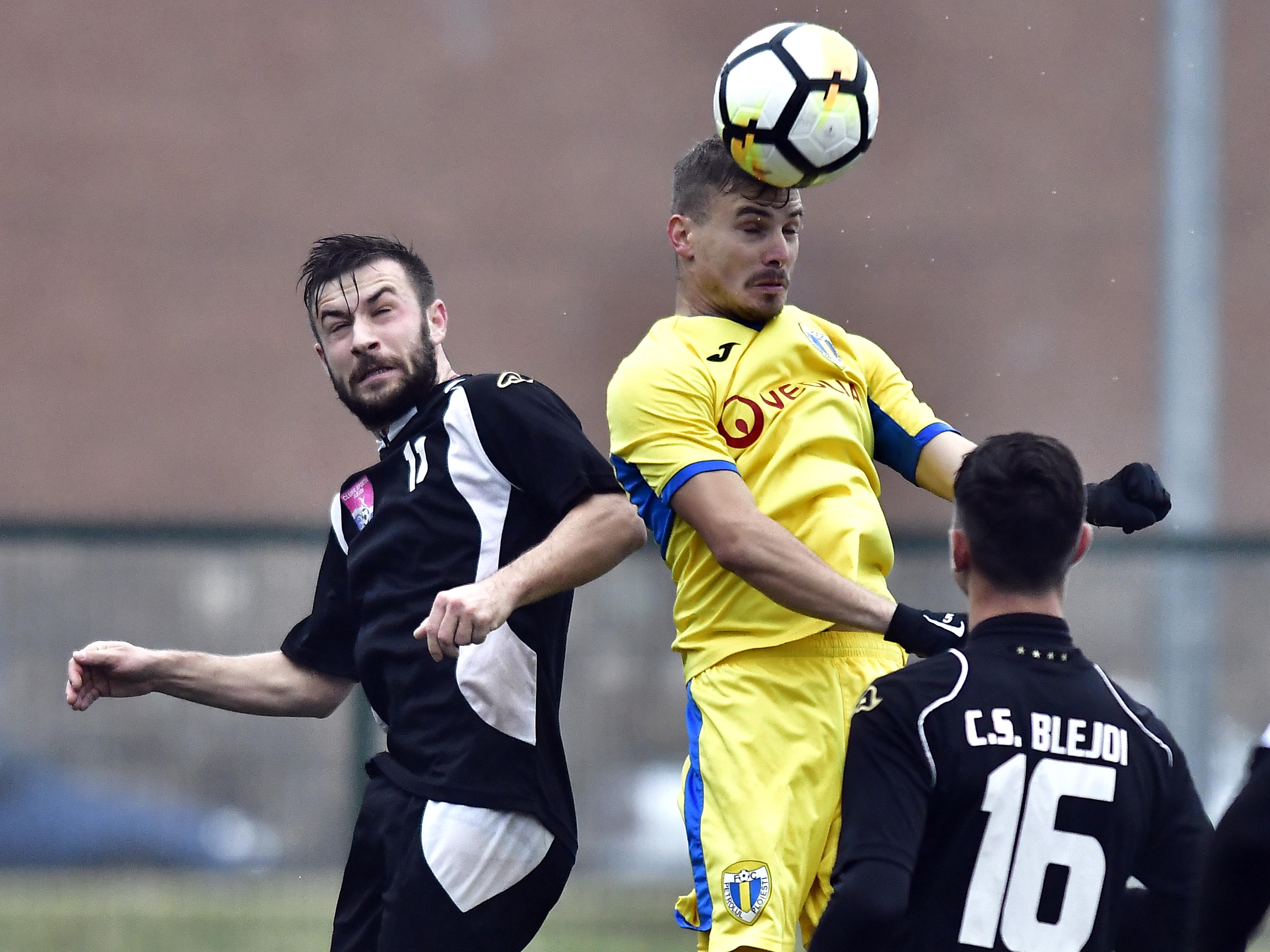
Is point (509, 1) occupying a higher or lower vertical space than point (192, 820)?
higher

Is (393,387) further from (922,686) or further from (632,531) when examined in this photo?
(922,686)

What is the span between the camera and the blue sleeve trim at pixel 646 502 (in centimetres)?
401

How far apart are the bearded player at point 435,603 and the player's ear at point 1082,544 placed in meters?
1.17

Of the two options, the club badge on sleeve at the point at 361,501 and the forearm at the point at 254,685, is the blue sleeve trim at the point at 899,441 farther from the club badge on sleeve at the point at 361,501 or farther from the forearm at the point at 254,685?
the forearm at the point at 254,685

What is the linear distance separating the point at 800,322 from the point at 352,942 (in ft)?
Answer: 6.12

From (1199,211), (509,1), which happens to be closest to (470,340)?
(509,1)

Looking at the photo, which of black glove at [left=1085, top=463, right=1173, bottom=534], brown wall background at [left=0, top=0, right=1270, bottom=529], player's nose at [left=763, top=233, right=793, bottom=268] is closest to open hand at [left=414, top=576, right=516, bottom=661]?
A: player's nose at [left=763, top=233, right=793, bottom=268]

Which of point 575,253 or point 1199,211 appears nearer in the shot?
point 1199,211

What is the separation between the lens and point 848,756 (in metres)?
2.95

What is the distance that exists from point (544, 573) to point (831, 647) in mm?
673

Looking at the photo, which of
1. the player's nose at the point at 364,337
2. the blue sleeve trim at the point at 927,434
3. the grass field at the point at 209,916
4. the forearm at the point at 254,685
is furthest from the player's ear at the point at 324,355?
the grass field at the point at 209,916

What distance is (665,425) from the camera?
385 cm

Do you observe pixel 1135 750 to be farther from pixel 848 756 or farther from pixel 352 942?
pixel 352 942

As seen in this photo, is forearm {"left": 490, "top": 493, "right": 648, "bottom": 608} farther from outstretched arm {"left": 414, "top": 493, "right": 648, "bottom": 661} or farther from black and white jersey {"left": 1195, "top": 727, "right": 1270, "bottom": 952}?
black and white jersey {"left": 1195, "top": 727, "right": 1270, "bottom": 952}
